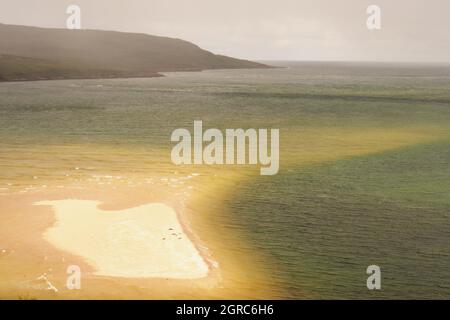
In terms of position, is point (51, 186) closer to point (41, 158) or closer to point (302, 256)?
point (41, 158)

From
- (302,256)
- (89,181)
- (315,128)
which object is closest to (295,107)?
(315,128)

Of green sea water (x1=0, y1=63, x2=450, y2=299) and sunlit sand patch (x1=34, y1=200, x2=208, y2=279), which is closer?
sunlit sand patch (x1=34, y1=200, x2=208, y2=279)

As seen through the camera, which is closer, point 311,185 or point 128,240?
point 128,240

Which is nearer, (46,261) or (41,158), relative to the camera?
(46,261)

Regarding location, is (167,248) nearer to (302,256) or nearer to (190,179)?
(302,256)

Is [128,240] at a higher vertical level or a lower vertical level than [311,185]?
lower

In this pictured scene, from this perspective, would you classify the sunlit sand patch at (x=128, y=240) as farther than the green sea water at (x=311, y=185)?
No

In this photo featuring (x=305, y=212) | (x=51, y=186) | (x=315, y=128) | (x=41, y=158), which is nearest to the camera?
(x=305, y=212)

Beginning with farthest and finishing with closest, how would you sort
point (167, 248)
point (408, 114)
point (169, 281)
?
point (408, 114), point (167, 248), point (169, 281)
